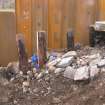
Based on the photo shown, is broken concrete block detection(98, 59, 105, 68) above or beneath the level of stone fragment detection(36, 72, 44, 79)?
above

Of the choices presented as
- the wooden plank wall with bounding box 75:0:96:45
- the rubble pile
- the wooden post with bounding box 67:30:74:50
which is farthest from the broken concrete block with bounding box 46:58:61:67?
the wooden plank wall with bounding box 75:0:96:45

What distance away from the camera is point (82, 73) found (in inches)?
181

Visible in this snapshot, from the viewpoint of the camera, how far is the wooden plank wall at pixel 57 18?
5.74m

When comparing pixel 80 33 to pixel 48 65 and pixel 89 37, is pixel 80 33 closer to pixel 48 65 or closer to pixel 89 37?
pixel 89 37

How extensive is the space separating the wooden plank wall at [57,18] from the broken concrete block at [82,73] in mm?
1289

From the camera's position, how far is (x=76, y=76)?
15.0ft

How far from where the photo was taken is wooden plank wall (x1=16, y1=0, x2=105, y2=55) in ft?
18.8

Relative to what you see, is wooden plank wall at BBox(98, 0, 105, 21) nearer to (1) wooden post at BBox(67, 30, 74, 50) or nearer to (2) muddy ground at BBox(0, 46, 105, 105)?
(1) wooden post at BBox(67, 30, 74, 50)

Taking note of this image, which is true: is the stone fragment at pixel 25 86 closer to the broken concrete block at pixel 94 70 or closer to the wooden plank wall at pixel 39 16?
the broken concrete block at pixel 94 70

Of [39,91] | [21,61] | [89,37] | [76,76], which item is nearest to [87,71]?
[76,76]

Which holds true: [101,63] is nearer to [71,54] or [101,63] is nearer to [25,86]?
[71,54]

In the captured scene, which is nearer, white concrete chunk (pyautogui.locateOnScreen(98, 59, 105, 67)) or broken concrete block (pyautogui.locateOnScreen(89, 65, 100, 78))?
broken concrete block (pyautogui.locateOnScreen(89, 65, 100, 78))

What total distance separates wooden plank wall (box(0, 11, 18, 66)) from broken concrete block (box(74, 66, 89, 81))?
1.58 m

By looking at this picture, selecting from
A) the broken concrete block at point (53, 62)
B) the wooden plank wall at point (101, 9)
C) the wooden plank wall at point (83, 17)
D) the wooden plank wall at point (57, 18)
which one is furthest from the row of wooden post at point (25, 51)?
the wooden plank wall at point (101, 9)
